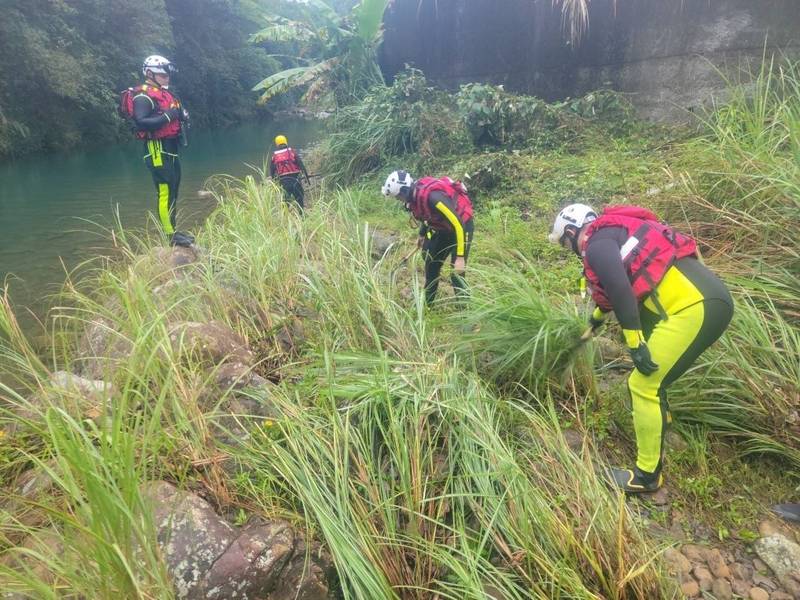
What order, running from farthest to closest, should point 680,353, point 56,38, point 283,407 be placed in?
point 56,38 < point 283,407 < point 680,353

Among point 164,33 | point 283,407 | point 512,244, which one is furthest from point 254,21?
point 283,407

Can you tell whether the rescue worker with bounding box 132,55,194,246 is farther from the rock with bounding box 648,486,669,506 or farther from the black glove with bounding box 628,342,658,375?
the rock with bounding box 648,486,669,506

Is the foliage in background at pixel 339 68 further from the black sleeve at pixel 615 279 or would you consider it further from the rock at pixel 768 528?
the rock at pixel 768 528

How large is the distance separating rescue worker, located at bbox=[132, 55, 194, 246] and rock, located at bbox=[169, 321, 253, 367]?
10.5 feet

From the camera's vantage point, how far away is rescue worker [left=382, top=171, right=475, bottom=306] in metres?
4.46

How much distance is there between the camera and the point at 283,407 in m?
2.72

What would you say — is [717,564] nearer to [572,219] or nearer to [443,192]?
[572,219]

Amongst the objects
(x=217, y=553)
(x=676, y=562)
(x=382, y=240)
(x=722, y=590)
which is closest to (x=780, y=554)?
(x=722, y=590)

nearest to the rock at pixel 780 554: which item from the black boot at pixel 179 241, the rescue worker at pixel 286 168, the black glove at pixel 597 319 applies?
the black glove at pixel 597 319

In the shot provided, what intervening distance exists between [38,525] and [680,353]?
3.01m

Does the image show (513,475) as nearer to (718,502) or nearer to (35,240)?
(718,502)

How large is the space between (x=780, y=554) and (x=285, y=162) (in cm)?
794

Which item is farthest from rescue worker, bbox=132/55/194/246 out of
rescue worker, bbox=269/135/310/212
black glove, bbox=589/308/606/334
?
black glove, bbox=589/308/606/334

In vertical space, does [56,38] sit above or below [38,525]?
above
